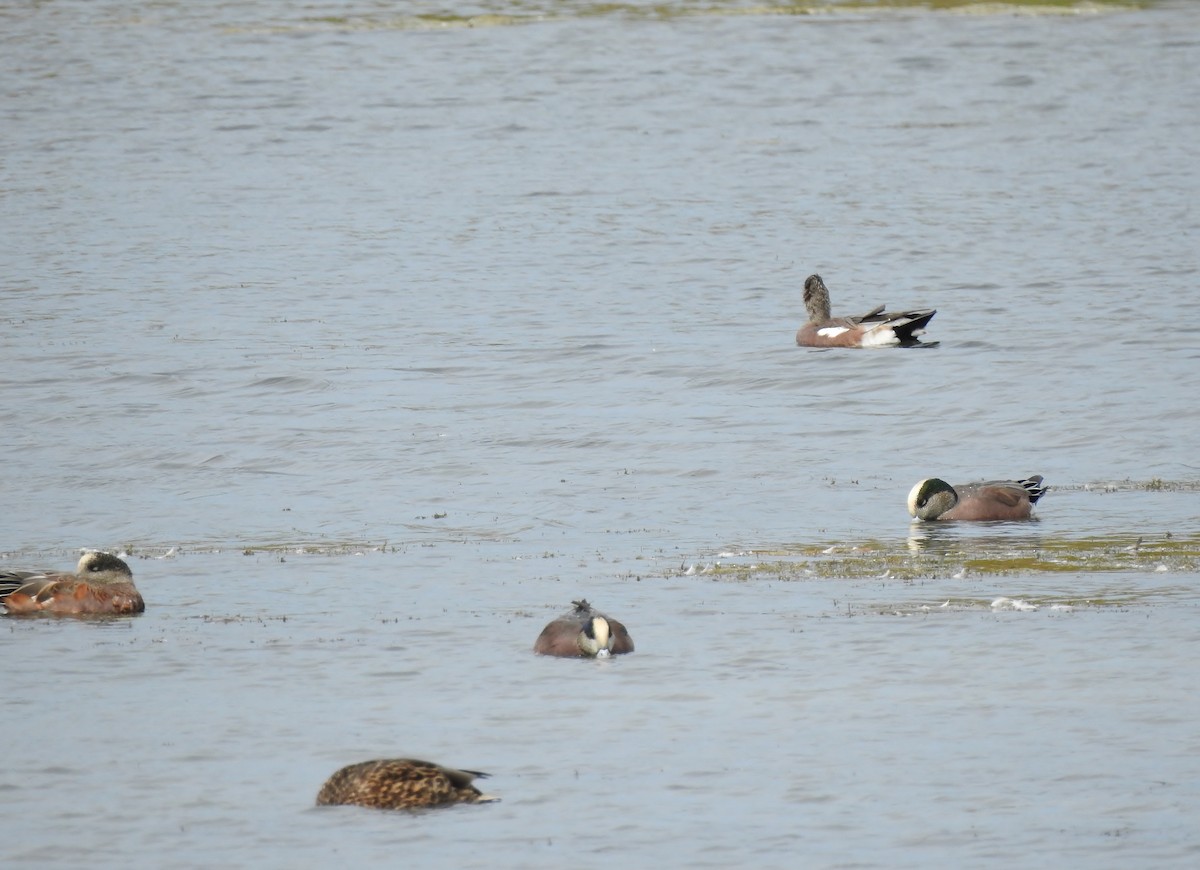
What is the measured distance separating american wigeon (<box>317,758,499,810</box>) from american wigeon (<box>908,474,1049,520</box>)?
665 centimetres

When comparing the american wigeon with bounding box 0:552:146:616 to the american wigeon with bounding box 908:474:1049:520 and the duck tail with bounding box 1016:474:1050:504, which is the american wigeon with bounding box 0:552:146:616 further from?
the duck tail with bounding box 1016:474:1050:504

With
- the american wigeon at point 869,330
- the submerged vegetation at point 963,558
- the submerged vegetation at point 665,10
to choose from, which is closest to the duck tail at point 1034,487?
the submerged vegetation at point 963,558

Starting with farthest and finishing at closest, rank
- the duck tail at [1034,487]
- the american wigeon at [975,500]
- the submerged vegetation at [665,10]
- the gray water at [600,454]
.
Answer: the submerged vegetation at [665,10]
the duck tail at [1034,487]
the american wigeon at [975,500]
the gray water at [600,454]

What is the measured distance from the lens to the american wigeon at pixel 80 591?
12781 millimetres

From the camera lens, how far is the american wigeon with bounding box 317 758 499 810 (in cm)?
945

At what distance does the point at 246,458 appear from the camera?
18703 mm

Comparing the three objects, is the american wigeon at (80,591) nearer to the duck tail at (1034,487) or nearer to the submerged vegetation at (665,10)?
the duck tail at (1034,487)

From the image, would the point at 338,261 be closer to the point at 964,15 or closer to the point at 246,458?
the point at 246,458

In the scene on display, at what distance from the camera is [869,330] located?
81.0 feet

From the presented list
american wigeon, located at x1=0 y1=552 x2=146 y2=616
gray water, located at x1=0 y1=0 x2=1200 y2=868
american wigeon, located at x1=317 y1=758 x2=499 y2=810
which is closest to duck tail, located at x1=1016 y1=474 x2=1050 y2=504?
gray water, located at x1=0 y1=0 x2=1200 y2=868

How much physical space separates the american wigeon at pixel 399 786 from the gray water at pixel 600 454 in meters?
0.09

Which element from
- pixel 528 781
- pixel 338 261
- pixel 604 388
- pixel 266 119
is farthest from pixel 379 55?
pixel 528 781

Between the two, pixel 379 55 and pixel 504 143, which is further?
pixel 379 55

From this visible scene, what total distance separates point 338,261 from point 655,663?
19.6 meters
